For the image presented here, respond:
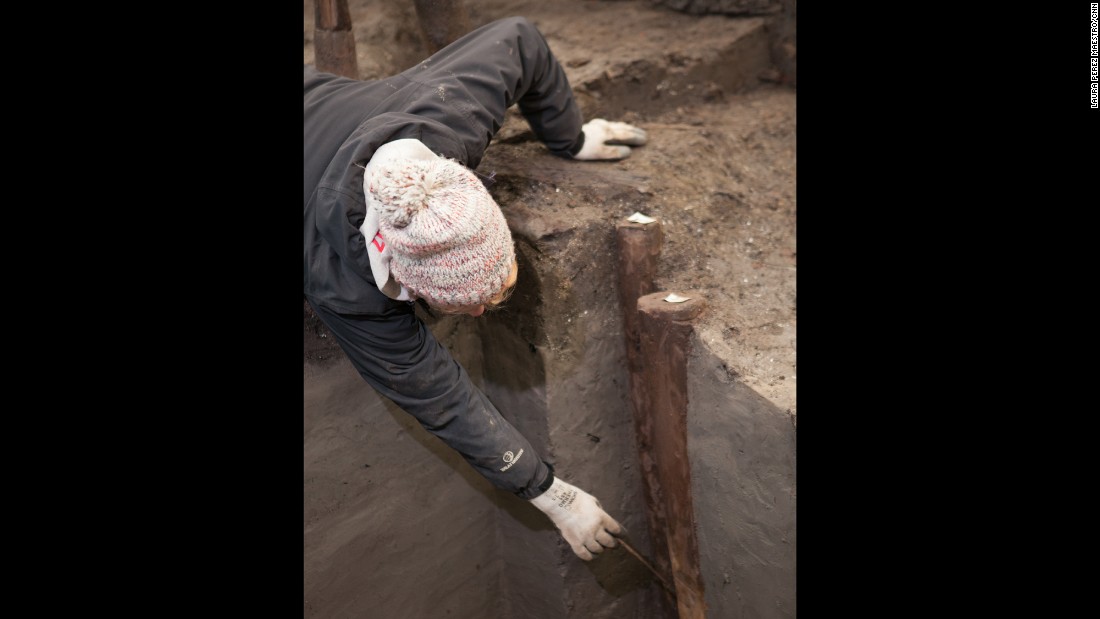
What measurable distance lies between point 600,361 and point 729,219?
58 centimetres

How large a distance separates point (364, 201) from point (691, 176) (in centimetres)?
118

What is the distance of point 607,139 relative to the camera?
2.75 metres

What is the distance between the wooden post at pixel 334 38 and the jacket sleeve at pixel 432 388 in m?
1.09

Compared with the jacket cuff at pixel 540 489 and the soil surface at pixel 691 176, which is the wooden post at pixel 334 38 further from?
the jacket cuff at pixel 540 489

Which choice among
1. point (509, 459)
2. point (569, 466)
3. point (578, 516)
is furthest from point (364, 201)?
point (569, 466)

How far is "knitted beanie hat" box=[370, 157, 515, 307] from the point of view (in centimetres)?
178

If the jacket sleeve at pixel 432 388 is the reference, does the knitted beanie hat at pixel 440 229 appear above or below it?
above

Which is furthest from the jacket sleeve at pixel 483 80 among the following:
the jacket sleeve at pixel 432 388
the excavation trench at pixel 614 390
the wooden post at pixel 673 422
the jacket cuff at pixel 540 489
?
the jacket cuff at pixel 540 489

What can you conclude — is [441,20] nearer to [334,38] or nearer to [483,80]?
[334,38]

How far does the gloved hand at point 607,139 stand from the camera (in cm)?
271

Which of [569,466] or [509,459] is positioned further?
[569,466]

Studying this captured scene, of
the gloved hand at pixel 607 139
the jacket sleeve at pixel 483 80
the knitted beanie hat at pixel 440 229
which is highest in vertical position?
the jacket sleeve at pixel 483 80

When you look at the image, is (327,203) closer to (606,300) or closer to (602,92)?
(606,300)

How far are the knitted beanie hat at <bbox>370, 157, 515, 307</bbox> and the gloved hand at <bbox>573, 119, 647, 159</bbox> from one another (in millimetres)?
877
